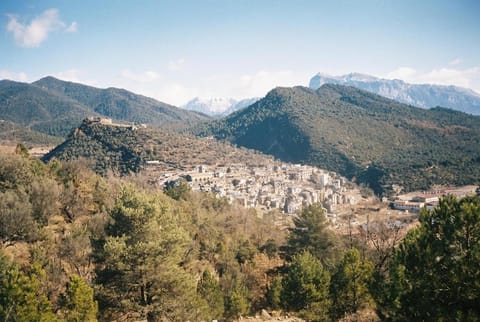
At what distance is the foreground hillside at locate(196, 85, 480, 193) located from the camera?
284ft

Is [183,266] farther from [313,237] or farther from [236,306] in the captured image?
[313,237]

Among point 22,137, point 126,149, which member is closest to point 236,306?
point 126,149

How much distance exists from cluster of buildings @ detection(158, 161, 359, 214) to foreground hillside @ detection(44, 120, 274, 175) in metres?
6.59

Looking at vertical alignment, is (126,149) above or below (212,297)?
above

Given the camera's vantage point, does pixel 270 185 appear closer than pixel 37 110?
Yes

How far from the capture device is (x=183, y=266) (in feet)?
55.8

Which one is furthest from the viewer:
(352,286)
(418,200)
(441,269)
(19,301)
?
(418,200)

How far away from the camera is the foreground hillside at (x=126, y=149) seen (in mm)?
69125

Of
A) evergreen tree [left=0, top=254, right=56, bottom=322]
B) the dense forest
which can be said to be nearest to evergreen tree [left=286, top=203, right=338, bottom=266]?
the dense forest

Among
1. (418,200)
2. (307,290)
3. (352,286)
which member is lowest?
(418,200)

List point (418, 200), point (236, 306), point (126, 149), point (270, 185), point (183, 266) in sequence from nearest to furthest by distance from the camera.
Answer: point (183, 266)
point (236, 306)
point (418, 200)
point (126, 149)
point (270, 185)

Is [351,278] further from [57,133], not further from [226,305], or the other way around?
[57,133]

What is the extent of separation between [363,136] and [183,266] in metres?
117

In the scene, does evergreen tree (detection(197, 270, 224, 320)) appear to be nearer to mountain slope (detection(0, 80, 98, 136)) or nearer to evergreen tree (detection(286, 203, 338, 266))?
evergreen tree (detection(286, 203, 338, 266))
